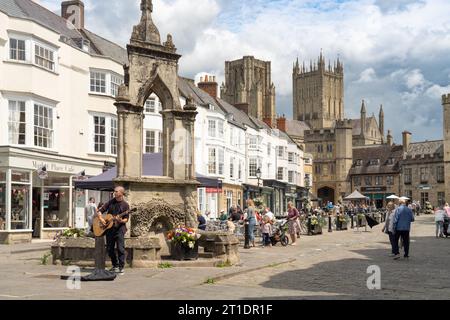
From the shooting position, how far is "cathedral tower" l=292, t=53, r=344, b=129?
15850 cm

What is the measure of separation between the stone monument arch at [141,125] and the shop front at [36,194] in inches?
447

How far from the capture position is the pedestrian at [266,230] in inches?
882

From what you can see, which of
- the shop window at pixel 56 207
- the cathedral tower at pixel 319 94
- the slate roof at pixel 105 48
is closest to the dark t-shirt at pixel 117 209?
the shop window at pixel 56 207

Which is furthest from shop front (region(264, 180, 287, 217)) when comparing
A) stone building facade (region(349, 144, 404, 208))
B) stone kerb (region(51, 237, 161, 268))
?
stone kerb (region(51, 237, 161, 268))

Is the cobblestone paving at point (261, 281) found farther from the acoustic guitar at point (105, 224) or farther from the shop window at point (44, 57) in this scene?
the shop window at point (44, 57)

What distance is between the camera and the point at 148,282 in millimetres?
10891

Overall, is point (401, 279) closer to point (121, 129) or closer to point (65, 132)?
point (121, 129)

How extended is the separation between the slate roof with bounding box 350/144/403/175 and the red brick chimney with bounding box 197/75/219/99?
47.5 m

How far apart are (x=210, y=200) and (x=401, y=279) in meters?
33.5

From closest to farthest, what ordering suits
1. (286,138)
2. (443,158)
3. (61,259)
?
(61,259), (286,138), (443,158)

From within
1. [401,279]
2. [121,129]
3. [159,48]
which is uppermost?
[159,48]

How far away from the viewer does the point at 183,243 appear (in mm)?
13922

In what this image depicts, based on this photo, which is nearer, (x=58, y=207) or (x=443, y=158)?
(x=58, y=207)
